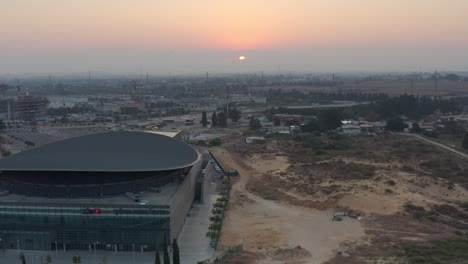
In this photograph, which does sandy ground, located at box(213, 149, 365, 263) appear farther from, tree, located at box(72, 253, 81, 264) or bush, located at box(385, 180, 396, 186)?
bush, located at box(385, 180, 396, 186)

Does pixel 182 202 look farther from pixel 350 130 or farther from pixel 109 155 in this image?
pixel 350 130

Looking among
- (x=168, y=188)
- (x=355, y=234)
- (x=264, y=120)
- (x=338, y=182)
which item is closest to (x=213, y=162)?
(x=338, y=182)

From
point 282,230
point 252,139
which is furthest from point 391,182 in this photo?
point 252,139

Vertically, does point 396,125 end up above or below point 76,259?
above

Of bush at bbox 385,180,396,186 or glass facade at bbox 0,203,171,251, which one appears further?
bush at bbox 385,180,396,186

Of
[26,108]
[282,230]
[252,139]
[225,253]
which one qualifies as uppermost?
[26,108]

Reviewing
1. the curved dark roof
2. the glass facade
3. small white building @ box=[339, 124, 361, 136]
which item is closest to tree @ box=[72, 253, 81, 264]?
the glass facade

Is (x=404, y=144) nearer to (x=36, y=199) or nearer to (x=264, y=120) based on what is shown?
(x=264, y=120)
